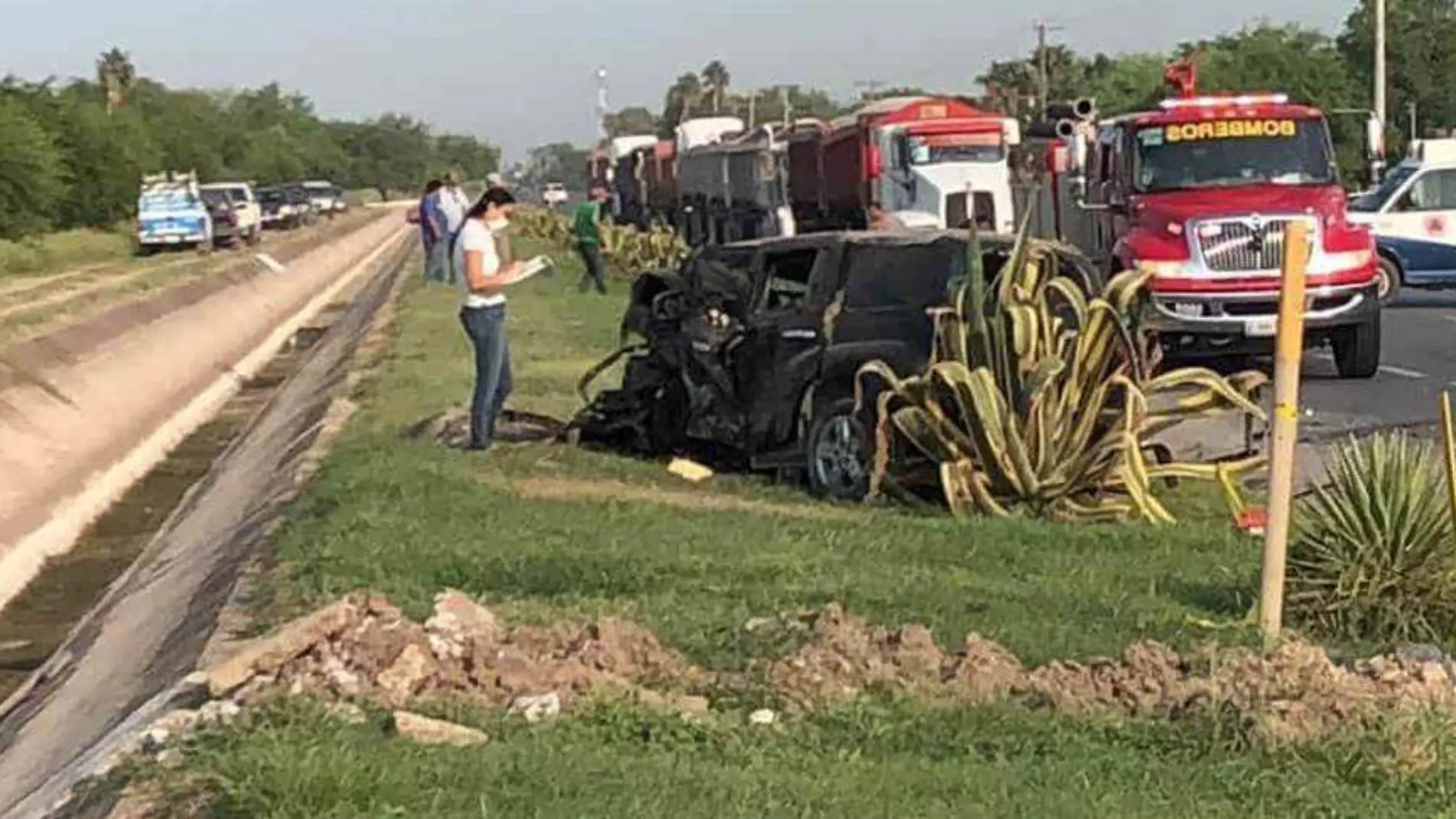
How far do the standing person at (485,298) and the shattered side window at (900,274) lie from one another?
91.8 inches

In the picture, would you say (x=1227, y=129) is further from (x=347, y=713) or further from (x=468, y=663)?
(x=347, y=713)

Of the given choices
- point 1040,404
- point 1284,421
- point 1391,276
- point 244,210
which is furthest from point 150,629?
point 244,210

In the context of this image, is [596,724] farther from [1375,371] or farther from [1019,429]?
[1375,371]

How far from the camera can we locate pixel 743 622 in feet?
32.0

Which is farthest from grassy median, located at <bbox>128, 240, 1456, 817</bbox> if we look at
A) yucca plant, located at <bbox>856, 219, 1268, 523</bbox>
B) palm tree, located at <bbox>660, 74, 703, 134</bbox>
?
palm tree, located at <bbox>660, 74, 703, 134</bbox>

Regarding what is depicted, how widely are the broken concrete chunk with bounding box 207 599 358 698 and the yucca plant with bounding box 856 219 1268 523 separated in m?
4.89

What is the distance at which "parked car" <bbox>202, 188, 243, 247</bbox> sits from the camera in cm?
7244

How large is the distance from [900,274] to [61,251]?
5641 cm

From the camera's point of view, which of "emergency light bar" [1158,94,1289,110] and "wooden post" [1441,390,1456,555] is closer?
"wooden post" [1441,390,1456,555]

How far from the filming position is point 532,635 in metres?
9.15

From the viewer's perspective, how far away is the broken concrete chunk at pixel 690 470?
1543 cm

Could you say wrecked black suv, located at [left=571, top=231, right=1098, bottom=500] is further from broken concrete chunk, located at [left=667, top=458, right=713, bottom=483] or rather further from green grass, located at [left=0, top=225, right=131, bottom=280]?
green grass, located at [left=0, top=225, right=131, bottom=280]

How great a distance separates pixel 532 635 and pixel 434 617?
0.40 meters

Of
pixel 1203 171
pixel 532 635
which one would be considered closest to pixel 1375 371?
pixel 1203 171
